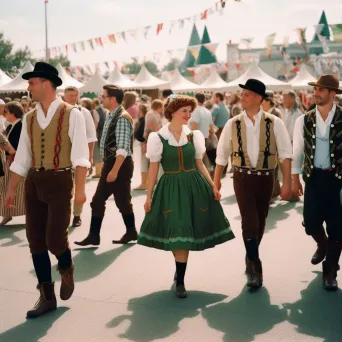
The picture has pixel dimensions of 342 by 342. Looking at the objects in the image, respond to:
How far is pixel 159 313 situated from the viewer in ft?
15.0

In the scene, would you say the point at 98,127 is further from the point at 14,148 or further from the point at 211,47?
the point at 211,47

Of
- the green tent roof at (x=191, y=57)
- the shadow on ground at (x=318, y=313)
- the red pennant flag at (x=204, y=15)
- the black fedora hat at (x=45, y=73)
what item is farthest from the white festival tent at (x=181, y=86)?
the black fedora hat at (x=45, y=73)

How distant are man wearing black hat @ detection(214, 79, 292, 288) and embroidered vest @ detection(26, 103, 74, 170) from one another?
62.1 inches

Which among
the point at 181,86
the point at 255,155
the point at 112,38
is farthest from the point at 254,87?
the point at 112,38

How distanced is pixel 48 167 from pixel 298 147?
6.98ft

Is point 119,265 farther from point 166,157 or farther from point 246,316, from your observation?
point 246,316

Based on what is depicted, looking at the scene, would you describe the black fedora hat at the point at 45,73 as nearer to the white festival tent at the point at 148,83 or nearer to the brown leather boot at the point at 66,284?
the brown leather boot at the point at 66,284

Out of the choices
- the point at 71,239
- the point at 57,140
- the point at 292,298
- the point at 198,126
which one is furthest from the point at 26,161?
the point at 198,126

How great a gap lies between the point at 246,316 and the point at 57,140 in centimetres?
183

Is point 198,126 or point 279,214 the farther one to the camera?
point 198,126

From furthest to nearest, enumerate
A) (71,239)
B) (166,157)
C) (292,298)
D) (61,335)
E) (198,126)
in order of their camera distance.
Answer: (198,126)
(71,239)
(166,157)
(292,298)
(61,335)

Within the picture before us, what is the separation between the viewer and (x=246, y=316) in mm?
4469

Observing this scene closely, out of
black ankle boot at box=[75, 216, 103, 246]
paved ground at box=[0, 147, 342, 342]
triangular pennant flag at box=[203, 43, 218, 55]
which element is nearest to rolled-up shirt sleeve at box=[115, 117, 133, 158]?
black ankle boot at box=[75, 216, 103, 246]

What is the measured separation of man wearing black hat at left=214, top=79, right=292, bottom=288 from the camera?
533cm
